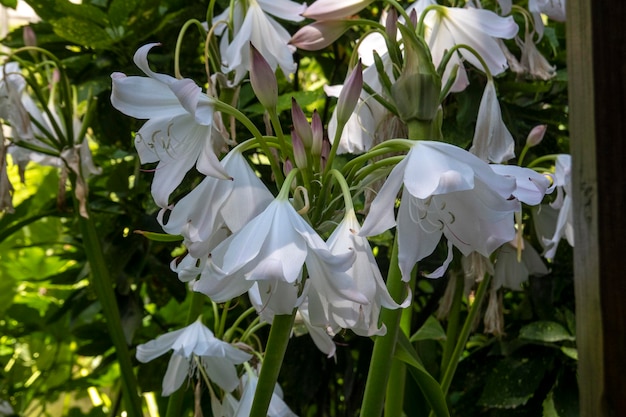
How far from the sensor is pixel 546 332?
1188 millimetres

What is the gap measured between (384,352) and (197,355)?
0.35 m

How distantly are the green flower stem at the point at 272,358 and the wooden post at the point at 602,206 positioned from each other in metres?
0.25

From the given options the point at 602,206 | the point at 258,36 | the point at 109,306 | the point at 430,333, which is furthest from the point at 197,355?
the point at 602,206

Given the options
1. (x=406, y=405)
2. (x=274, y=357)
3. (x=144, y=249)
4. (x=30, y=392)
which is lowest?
(x=30, y=392)

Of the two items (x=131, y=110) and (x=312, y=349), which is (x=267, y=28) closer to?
(x=131, y=110)

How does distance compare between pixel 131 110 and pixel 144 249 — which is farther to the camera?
pixel 144 249

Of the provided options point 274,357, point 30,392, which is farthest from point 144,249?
point 274,357

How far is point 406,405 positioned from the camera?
1.28 meters

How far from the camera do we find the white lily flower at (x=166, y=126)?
626 millimetres

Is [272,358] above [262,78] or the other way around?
the other way around

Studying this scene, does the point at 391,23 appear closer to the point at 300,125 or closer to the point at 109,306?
the point at 300,125

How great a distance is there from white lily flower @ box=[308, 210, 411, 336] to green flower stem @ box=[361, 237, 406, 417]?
0.30 ft

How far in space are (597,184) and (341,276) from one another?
0.65 ft

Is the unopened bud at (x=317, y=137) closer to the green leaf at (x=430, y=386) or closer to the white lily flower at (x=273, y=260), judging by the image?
the white lily flower at (x=273, y=260)
